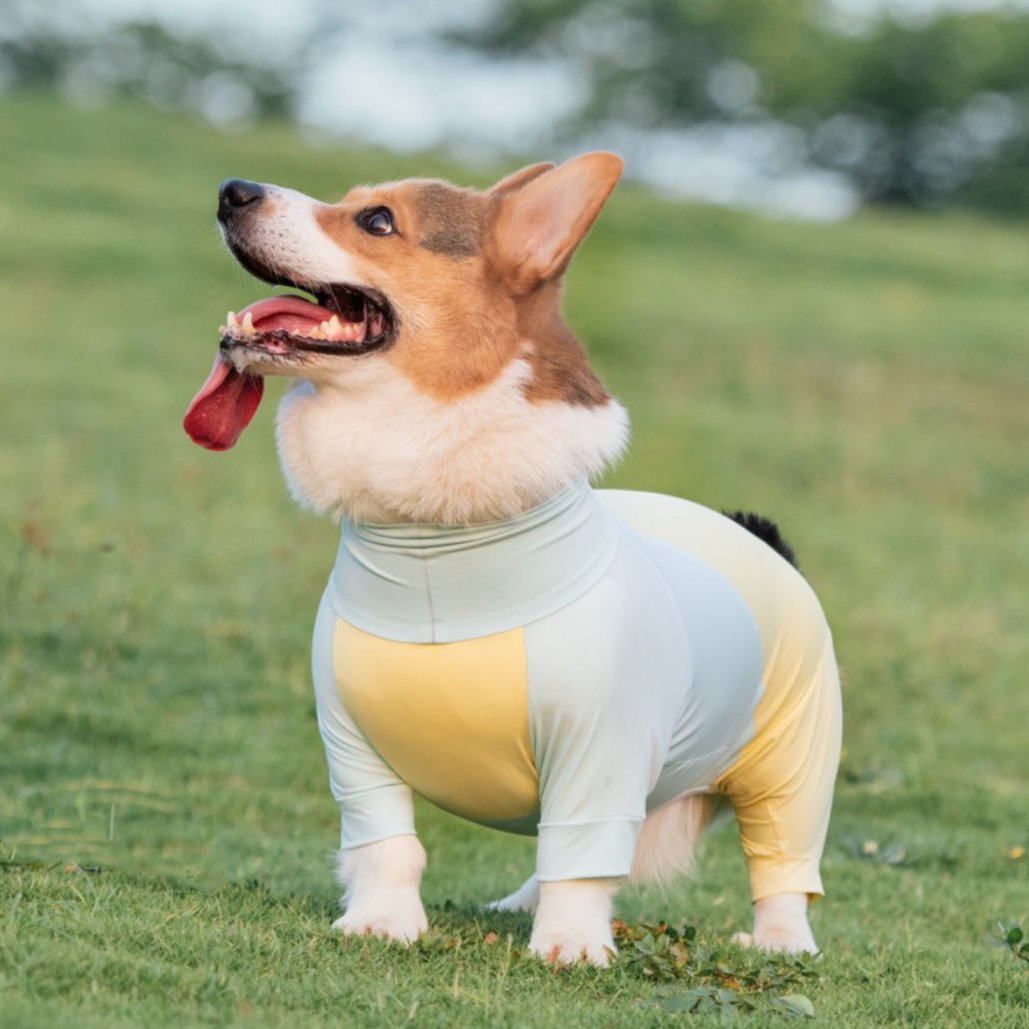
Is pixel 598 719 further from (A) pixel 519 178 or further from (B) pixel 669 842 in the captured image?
(A) pixel 519 178

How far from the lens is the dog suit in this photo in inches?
179

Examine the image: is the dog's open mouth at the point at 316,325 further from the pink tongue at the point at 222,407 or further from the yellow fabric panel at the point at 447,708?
the yellow fabric panel at the point at 447,708

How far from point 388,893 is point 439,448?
3.96ft

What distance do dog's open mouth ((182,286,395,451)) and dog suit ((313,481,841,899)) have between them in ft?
1.55


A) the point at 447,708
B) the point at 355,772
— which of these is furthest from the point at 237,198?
the point at 355,772

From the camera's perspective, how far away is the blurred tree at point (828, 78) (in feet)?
175

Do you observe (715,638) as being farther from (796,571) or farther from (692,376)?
(692,376)

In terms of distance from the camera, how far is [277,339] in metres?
4.66

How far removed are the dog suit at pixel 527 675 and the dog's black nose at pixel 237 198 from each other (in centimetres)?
89

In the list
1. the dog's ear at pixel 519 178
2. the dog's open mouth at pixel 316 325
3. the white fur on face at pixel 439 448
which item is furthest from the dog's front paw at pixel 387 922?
the dog's ear at pixel 519 178

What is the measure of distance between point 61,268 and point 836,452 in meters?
10.1

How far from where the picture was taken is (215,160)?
99.3 feet

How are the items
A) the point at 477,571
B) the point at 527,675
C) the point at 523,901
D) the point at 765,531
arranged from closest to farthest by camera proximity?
the point at 527,675, the point at 477,571, the point at 523,901, the point at 765,531

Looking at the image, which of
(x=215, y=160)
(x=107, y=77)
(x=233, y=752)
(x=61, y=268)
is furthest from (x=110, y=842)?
(x=107, y=77)
